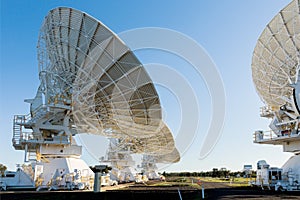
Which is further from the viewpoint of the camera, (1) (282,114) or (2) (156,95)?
(1) (282,114)

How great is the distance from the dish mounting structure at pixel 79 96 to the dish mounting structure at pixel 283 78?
1328 centimetres

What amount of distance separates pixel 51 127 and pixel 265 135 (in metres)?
23.6

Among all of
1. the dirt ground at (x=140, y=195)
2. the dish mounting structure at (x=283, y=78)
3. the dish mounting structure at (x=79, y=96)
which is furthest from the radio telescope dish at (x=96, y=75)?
the dish mounting structure at (x=283, y=78)

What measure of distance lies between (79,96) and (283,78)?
2088 centimetres

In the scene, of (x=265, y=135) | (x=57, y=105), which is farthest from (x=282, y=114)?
(x=57, y=105)

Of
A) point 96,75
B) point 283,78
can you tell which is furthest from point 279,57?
point 96,75

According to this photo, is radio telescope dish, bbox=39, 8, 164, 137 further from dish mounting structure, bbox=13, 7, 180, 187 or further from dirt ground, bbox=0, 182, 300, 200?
dirt ground, bbox=0, 182, 300, 200

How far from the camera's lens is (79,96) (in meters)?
28.2

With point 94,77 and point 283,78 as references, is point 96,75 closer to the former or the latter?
point 94,77

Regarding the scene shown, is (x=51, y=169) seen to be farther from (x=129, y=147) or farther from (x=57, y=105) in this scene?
(x=129, y=147)

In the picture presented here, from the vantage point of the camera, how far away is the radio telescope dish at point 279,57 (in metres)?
28.6

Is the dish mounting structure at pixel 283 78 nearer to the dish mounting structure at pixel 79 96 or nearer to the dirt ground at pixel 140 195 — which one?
the dirt ground at pixel 140 195

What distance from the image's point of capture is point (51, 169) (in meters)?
32.3

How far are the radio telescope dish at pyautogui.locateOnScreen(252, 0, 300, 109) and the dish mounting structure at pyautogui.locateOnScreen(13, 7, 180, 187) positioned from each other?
13.4 m
